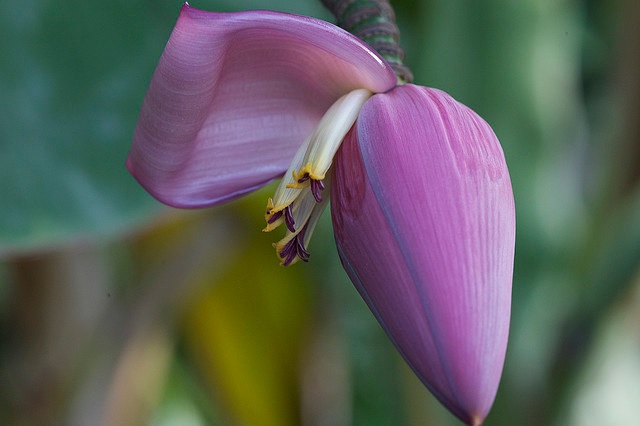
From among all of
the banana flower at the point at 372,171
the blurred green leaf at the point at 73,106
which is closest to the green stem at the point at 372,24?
the banana flower at the point at 372,171

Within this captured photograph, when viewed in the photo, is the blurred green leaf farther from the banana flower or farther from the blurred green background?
the banana flower

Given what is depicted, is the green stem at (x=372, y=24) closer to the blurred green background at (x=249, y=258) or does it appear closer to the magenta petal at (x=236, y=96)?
the magenta petal at (x=236, y=96)

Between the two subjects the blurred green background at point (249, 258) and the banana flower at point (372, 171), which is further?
the blurred green background at point (249, 258)

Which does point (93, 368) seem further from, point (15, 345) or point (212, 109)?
point (212, 109)

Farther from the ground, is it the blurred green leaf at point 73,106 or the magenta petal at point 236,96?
the magenta petal at point 236,96

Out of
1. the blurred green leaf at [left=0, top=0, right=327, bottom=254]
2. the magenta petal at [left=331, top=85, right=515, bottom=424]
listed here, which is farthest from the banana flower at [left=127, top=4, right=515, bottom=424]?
the blurred green leaf at [left=0, top=0, right=327, bottom=254]
